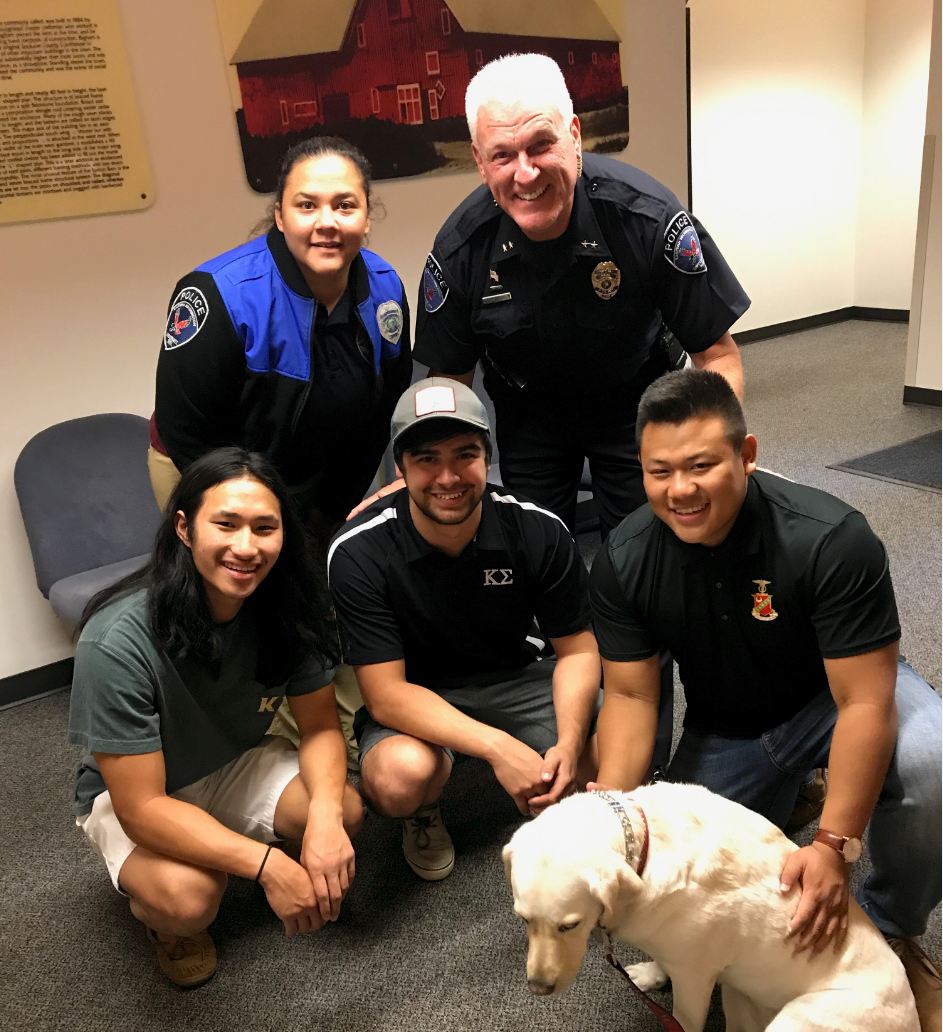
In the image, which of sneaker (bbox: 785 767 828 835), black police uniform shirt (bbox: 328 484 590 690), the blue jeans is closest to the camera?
the blue jeans

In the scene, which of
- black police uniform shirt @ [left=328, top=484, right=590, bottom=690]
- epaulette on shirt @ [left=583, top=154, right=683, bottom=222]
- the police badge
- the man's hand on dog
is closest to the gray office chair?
black police uniform shirt @ [left=328, top=484, right=590, bottom=690]

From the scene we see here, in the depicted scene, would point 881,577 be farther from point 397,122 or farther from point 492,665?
point 397,122

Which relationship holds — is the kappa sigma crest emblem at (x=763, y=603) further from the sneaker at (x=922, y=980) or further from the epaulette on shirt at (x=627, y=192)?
the epaulette on shirt at (x=627, y=192)

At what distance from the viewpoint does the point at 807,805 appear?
202cm

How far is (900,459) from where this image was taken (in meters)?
4.30

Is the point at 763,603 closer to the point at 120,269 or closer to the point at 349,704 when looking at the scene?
the point at 349,704

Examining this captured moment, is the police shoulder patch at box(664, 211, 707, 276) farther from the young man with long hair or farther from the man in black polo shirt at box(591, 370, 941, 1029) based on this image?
the young man with long hair

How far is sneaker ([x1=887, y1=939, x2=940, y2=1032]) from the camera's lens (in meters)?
1.40

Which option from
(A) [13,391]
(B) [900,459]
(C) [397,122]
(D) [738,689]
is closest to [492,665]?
(D) [738,689]

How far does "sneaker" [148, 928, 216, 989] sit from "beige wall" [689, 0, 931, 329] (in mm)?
6061

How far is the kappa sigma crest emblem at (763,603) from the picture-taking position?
1531 millimetres

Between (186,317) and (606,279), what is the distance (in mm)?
965

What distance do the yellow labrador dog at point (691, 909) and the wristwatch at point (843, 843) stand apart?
0.22ft

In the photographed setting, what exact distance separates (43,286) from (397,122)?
149cm
